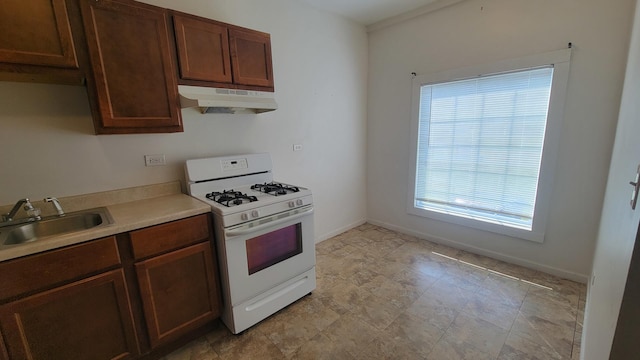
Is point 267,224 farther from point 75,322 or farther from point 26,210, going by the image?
point 26,210

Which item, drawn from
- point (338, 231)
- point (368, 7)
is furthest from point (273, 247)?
point (368, 7)

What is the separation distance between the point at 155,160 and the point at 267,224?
3.60 feet

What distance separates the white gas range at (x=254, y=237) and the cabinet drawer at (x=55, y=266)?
62cm

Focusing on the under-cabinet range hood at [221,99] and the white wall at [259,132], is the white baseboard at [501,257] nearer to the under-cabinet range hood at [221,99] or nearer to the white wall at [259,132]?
the white wall at [259,132]

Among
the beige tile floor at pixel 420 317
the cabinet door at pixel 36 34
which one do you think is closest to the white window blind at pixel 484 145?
the beige tile floor at pixel 420 317

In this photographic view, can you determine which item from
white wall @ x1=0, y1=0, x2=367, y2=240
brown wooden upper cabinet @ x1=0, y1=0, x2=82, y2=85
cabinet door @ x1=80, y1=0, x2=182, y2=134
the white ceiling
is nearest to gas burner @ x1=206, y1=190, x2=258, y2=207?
white wall @ x1=0, y1=0, x2=367, y2=240

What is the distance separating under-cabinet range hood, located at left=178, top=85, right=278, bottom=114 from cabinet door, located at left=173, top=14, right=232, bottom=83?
10 centimetres

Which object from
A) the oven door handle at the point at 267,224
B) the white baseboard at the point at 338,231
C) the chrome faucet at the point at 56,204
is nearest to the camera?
the chrome faucet at the point at 56,204

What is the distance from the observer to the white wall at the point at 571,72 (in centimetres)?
213

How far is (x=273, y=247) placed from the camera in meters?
2.07

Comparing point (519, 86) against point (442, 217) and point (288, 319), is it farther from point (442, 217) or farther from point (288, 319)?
point (288, 319)

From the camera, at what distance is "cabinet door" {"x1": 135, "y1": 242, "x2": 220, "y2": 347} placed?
5.32 feet

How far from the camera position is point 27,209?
1.58m

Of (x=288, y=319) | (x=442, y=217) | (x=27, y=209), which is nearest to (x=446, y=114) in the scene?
(x=442, y=217)
